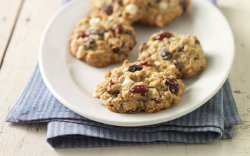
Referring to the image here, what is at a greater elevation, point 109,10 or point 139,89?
point 109,10

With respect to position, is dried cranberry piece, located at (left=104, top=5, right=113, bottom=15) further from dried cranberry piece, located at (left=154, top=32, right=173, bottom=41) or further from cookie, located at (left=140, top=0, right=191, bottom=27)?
dried cranberry piece, located at (left=154, top=32, right=173, bottom=41)

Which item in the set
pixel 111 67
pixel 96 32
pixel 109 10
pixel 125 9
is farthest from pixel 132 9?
pixel 111 67

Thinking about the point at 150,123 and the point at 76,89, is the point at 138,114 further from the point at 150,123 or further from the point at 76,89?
the point at 76,89

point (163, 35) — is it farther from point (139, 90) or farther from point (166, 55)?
point (139, 90)

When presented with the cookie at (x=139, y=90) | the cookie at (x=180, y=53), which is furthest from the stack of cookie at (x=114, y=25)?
the cookie at (x=139, y=90)

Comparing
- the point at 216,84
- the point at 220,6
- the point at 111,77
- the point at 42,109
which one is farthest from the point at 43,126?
the point at 220,6

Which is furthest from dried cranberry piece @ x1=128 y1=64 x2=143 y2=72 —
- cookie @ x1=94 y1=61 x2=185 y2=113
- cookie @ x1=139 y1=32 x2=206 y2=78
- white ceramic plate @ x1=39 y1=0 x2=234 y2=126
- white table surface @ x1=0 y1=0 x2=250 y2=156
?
white table surface @ x1=0 y1=0 x2=250 y2=156

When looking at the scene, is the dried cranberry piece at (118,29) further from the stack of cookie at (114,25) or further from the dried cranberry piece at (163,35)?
the dried cranberry piece at (163,35)
